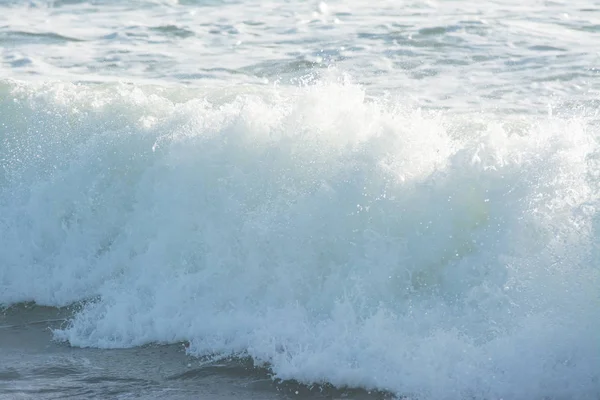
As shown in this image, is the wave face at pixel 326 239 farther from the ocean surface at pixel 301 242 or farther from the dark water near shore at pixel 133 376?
the dark water near shore at pixel 133 376

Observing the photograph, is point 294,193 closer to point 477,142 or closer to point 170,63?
point 477,142

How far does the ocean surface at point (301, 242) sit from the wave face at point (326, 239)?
2 centimetres

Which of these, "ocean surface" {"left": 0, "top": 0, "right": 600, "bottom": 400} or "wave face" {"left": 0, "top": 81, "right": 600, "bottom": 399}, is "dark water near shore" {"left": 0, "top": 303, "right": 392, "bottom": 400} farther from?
"wave face" {"left": 0, "top": 81, "right": 600, "bottom": 399}

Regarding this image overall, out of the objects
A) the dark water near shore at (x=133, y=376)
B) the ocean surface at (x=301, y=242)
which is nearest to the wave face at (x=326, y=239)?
the ocean surface at (x=301, y=242)

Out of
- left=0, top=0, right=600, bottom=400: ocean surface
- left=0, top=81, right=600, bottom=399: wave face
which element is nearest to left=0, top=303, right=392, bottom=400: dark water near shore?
left=0, top=0, right=600, bottom=400: ocean surface

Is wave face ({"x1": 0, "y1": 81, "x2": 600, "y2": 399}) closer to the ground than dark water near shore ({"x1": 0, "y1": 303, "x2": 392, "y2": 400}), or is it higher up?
higher up

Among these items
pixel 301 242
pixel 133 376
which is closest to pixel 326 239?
pixel 301 242

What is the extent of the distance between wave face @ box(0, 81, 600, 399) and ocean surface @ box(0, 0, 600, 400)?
0.02 metres

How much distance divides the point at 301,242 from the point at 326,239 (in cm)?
20

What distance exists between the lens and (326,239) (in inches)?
284

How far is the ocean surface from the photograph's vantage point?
631 cm

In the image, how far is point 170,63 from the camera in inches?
486

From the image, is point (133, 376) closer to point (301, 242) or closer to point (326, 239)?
point (301, 242)

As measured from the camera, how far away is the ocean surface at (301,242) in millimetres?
6312
